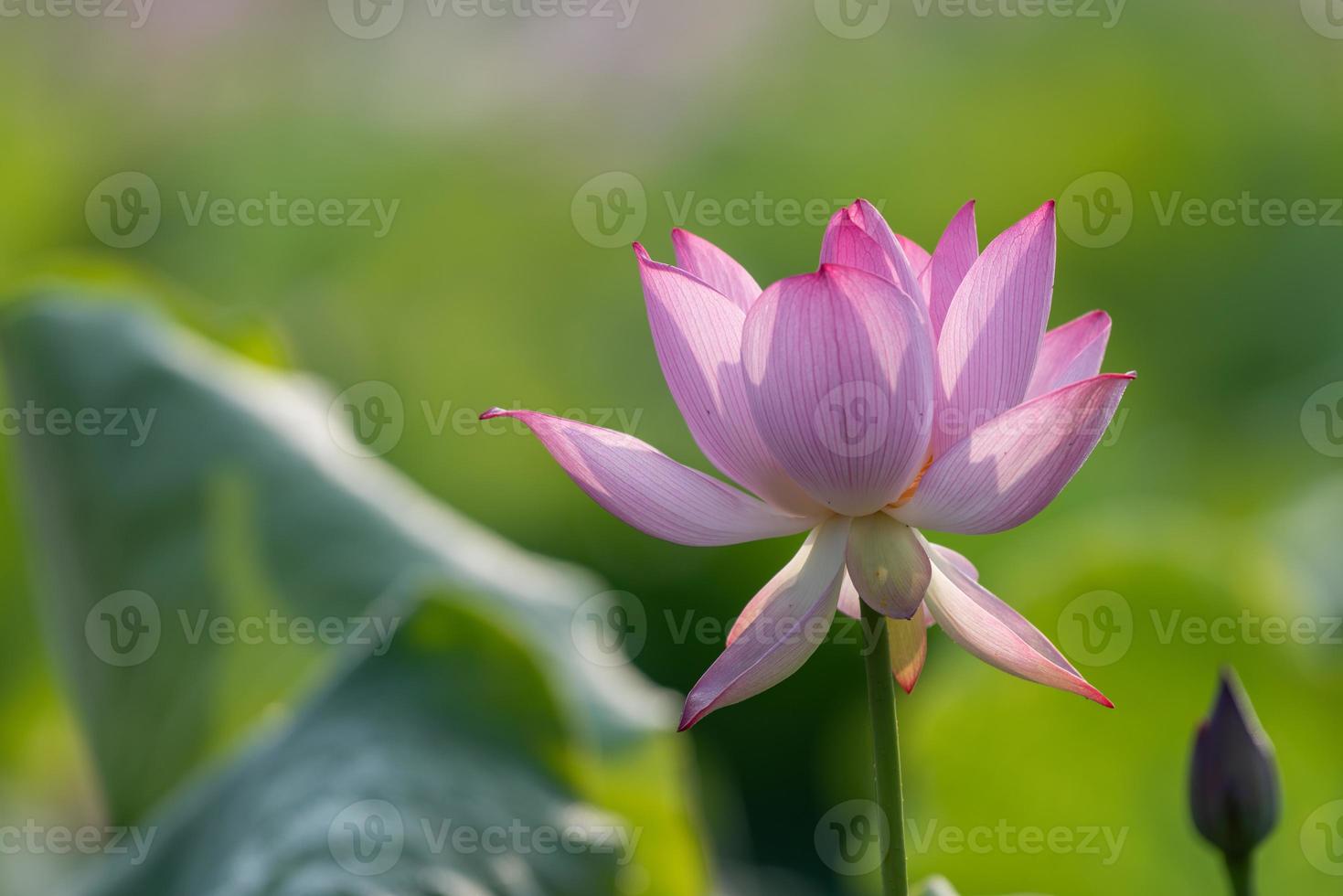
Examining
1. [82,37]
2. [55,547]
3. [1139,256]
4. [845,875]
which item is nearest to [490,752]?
[55,547]

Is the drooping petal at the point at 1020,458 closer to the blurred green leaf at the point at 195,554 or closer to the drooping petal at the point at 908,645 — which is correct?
the drooping petal at the point at 908,645

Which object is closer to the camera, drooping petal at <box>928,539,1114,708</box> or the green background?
drooping petal at <box>928,539,1114,708</box>

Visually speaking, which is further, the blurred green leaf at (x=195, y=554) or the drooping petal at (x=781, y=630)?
the blurred green leaf at (x=195, y=554)

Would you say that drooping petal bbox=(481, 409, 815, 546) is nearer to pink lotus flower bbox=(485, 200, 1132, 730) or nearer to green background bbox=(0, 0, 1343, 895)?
pink lotus flower bbox=(485, 200, 1132, 730)

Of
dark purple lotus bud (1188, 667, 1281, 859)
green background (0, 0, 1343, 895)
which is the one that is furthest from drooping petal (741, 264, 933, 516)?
green background (0, 0, 1343, 895)

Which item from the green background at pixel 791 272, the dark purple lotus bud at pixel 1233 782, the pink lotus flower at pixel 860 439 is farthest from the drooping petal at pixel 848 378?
the green background at pixel 791 272

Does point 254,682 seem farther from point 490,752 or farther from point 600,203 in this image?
point 600,203

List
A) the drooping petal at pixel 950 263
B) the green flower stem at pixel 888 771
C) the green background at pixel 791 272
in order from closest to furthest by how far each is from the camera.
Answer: the green flower stem at pixel 888 771
the drooping petal at pixel 950 263
the green background at pixel 791 272
